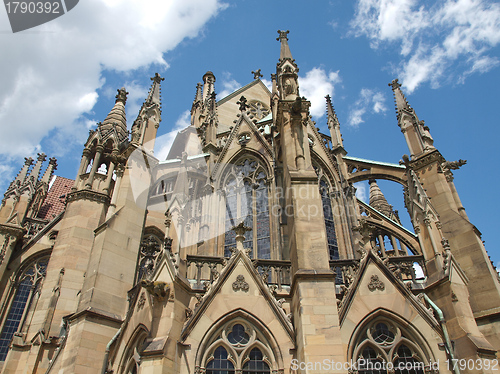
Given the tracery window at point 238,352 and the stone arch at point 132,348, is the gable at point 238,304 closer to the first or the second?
the tracery window at point 238,352

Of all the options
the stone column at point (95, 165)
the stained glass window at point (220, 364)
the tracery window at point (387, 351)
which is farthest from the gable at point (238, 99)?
the tracery window at point (387, 351)

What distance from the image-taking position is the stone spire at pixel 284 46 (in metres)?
15.7

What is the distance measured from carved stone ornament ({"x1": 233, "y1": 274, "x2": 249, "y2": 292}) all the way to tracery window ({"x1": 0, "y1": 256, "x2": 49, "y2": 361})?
11805mm

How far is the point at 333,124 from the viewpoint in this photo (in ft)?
66.0

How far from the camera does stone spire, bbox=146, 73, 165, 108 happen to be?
1654 centimetres

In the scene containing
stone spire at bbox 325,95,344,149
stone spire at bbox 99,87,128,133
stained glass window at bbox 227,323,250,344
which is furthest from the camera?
stone spire at bbox 99,87,128,133

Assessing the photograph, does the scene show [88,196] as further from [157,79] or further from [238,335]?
[238,335]

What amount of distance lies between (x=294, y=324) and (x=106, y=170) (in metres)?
13.1

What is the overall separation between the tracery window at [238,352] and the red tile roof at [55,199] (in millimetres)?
16841

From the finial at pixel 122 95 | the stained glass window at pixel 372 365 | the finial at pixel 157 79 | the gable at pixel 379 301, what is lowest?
the stained glass window at pixel 372 365

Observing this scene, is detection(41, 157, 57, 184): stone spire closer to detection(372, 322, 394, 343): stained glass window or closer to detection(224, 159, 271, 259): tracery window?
detection(224, 159, 271, 259): tracery window

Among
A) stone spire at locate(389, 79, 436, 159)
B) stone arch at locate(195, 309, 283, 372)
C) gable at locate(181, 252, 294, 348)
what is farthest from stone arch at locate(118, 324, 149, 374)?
stone spire at locate(389, 79, 436, 159)

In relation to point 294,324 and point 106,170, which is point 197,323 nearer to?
point 294,324

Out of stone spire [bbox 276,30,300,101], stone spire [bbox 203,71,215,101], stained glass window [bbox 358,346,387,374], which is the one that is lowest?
stained glass window [bbox 358,346,387,374]
